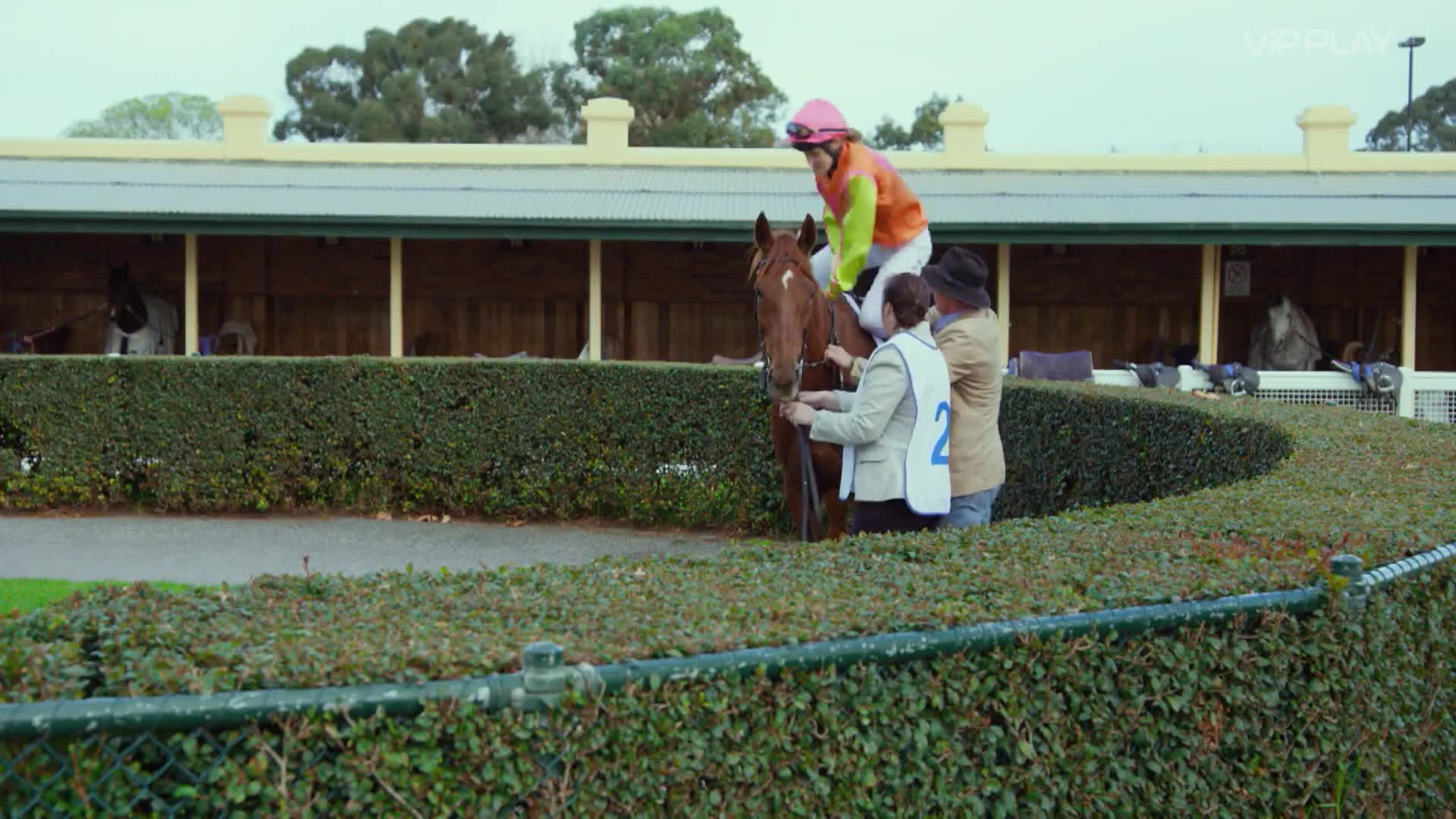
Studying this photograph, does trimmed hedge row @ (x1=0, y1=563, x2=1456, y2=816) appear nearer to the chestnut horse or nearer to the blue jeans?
the blue jeans

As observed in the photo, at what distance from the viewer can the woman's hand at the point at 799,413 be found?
6.12m

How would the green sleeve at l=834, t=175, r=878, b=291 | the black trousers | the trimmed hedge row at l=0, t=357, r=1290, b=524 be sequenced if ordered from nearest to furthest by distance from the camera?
the black trousers, the green sleeve at l=834, t=175, r=878, b=291, the trimmed hedge row at l=0, t=357, r=1290, b=524

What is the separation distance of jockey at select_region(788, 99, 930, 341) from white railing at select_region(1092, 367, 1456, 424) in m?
9.88

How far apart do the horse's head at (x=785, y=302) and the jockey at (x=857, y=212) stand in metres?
0.26

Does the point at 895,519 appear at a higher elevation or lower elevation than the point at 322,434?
higher

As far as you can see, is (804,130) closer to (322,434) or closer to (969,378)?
(969,378)

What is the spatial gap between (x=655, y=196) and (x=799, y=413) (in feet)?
48.5

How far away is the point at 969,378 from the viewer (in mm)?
6125

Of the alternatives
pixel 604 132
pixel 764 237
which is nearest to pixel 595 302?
pixel 604 132

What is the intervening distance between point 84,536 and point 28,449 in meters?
1.91

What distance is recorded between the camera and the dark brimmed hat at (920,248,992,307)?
6.04 m

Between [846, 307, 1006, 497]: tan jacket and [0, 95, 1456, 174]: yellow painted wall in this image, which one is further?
[0, 95, 1456, 174]: yellow painted wall

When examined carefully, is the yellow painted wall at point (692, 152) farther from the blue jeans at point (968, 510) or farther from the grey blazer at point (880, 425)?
the grey blazer at point (880, 425)

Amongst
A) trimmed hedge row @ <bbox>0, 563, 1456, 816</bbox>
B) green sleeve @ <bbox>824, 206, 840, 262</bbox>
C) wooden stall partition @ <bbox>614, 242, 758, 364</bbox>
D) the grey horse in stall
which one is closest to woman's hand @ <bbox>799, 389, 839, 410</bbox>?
green sleeve @ <bbox>824, 206, 840, 262</bbox>
